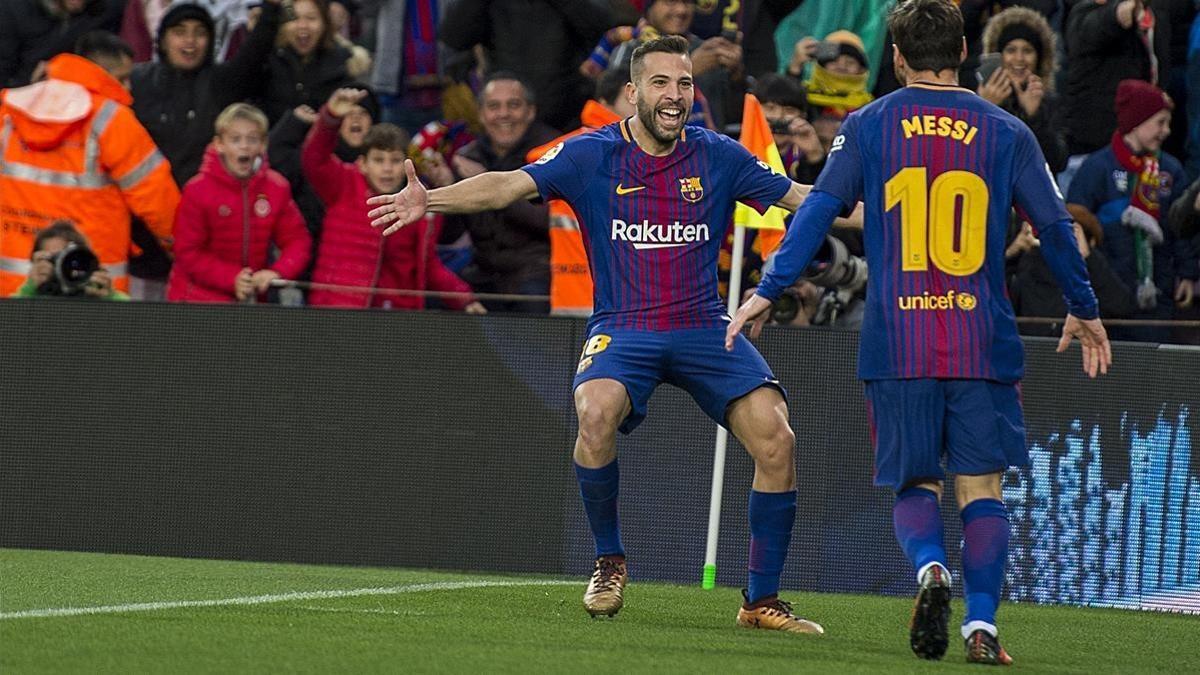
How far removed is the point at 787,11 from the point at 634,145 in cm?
535

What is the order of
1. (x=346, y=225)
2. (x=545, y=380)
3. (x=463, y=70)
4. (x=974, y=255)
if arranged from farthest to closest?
(x=463, y=70), (x=346, y=225), (x=545, y=380), (x=974, y=255)

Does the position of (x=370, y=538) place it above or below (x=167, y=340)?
below

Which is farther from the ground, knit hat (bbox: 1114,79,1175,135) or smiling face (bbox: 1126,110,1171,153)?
knit hat (bbox: 1114,79,1175,135)

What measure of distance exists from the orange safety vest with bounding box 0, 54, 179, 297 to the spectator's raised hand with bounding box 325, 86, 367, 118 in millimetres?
1001

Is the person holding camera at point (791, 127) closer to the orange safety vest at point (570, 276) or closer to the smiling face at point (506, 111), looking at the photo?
the orange safety vest at point (570, 276)

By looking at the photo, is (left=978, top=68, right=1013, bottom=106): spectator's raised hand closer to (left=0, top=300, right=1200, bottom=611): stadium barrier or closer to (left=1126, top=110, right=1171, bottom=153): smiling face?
(left=1126, top=110, right=1171, bottom=153): smiling face

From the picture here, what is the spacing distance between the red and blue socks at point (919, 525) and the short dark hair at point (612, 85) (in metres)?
4.53

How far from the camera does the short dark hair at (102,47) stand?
37.9 ft

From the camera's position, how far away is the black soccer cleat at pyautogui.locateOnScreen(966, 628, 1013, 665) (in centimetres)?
Result: 610

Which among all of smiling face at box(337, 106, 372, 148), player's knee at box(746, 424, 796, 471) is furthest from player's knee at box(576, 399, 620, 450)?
smiling face at box(337, 106, 372, 148)

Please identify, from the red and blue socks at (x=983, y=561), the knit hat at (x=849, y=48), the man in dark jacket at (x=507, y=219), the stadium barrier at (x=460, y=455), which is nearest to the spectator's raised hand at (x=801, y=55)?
the knit hat at (x=849, y=48)

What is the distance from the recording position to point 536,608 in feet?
24.9

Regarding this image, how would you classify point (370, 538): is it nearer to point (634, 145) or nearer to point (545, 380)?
point (545, 380)

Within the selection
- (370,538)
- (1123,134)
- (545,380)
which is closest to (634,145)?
(545,380)
